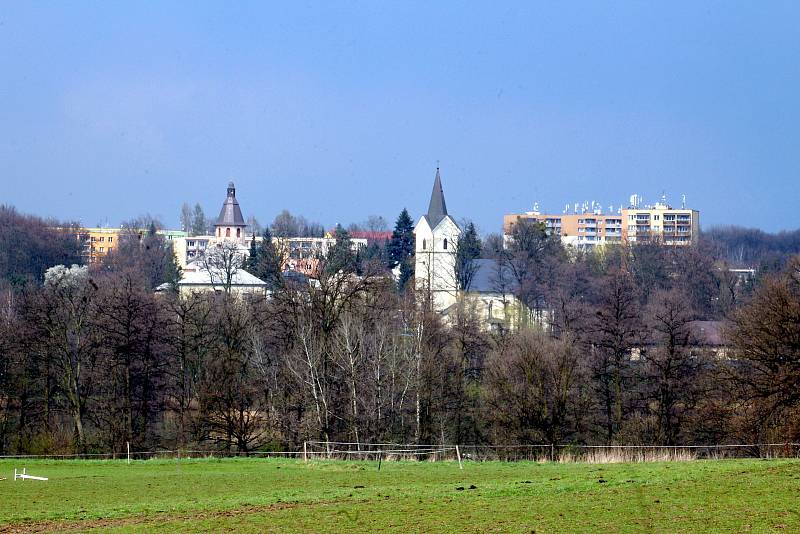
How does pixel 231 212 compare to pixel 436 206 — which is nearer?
pixel 436 206

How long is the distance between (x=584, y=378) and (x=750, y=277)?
248 feet

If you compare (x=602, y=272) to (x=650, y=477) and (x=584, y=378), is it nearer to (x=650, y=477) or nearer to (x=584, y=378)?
(x=584, y=378)

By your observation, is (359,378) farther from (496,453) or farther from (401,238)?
(401,238)

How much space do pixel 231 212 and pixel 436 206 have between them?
64033mm

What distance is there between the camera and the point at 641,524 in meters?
20.8

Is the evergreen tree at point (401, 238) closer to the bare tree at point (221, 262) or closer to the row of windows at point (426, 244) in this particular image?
the row of windows at point (426, 244)

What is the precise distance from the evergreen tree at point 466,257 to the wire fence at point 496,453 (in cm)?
7389

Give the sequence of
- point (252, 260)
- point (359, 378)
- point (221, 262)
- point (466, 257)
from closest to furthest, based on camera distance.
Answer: point (359, 378), point (221, 262), point (466, 257), point (252, 260)

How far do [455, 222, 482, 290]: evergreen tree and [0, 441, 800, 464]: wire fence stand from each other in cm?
7389

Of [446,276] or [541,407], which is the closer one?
[541,407]

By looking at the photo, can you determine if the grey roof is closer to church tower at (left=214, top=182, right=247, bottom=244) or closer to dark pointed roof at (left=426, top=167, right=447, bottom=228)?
dark pointed roof at (left=426, top=167, right=447, bottom=228)

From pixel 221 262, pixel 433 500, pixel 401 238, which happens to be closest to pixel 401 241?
pixel 401 238

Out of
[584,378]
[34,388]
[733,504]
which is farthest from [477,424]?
[733,504]

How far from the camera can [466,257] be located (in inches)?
5133
